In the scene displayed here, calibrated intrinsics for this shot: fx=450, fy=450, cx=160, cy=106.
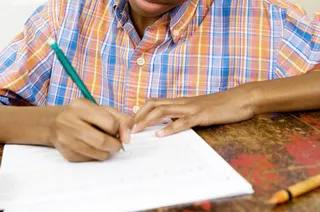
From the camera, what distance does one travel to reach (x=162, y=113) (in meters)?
0.84

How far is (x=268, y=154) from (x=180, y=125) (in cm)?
17

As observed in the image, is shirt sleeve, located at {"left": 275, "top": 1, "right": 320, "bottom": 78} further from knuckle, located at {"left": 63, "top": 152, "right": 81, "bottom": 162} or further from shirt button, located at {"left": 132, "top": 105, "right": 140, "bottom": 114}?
knuckle, located at {"left": 63, "top": 152, "right": 81, "bottom": 162}

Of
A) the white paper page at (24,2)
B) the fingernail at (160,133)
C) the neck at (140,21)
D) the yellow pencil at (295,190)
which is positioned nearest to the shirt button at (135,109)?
the neck at (140,21)

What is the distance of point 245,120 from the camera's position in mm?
875

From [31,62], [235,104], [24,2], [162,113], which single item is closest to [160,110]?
[162,113]

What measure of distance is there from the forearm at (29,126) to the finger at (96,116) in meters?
0.10

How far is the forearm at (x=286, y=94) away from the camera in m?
0.91

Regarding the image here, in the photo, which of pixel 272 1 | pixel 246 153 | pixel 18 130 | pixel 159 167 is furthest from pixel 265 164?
pixel 272 1

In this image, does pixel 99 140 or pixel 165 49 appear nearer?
pixel 99 140

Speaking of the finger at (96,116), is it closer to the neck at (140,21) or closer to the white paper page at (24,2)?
the neck at (140,21)

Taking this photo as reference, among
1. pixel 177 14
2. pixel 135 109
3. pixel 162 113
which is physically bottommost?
pixel 135 109

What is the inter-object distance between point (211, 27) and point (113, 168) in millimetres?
555

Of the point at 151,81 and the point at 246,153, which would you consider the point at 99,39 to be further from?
the point at 246,153

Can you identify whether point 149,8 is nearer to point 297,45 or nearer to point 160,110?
point 160,110
